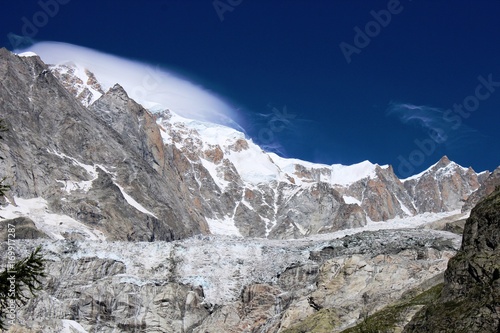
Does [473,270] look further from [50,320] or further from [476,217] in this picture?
[50,320]

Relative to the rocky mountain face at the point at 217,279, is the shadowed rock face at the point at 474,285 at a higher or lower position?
higher

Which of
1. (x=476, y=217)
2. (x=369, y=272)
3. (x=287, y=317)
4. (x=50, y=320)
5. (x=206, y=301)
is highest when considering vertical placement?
(x=476, y=217)

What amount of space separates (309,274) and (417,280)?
123 feet

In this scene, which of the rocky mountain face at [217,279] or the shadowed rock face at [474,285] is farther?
the rocky mountain face at [217,279]

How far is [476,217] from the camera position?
3891 cm

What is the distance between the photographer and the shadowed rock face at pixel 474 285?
3127 cm

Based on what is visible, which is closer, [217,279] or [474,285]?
[474,285]

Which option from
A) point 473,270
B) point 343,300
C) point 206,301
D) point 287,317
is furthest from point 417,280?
point 473,270

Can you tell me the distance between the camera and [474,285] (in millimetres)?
34250

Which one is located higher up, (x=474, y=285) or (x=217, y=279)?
(x=474, y=285)

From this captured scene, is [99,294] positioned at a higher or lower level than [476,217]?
lower

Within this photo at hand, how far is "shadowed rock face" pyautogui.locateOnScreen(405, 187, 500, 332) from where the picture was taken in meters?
31.3

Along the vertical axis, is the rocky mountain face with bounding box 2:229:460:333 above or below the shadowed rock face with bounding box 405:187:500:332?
below

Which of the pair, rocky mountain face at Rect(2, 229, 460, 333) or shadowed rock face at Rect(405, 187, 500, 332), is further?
rocky mountain face at Rect(2, 229, 460, 333)
